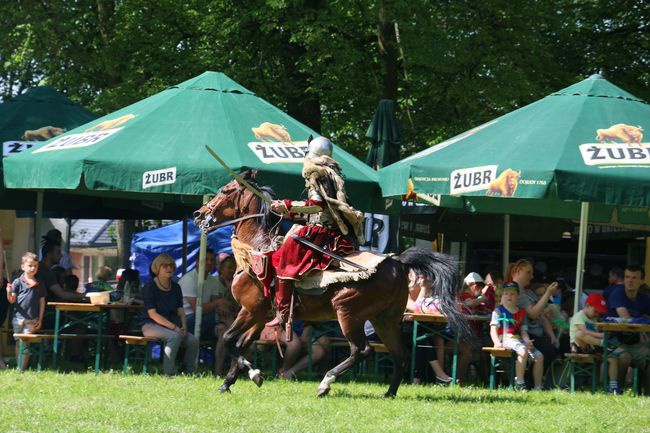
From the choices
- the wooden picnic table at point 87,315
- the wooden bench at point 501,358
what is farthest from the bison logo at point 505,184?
the wooden picnic table at point 87,315

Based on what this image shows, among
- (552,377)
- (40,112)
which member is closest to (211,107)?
(40,112)

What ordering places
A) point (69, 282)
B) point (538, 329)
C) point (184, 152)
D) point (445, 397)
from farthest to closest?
point (69, 282) < point (538, 329) < point (184, 152) < point (445, 397)

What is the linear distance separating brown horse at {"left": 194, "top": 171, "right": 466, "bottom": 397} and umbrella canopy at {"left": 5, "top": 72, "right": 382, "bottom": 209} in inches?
34.9

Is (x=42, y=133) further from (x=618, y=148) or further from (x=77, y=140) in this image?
(x=618, y=148)

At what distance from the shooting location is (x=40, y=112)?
638 inches

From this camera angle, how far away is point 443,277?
11.1 meters

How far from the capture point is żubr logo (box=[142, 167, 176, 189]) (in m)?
12.5

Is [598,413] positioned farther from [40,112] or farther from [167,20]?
[167,20]

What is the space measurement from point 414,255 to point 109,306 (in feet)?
12.2

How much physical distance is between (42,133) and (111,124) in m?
2.13

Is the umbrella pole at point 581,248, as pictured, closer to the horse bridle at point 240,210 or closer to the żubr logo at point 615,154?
the żubr logo at point 615,154

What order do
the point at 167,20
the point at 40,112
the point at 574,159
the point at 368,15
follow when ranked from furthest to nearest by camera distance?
the point at 167,20
the point at 368,15
the point at 40,112
the point at 574,159

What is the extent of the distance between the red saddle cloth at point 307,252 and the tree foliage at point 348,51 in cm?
1032

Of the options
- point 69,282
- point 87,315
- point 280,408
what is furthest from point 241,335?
point 69,282
